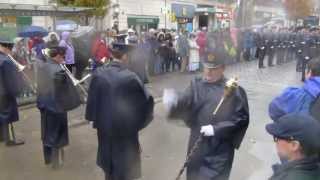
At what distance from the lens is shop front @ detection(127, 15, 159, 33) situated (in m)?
33.4

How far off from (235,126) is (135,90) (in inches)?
40.3

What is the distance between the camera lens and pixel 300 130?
2.29 metres

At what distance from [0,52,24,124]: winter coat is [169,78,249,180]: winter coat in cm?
337

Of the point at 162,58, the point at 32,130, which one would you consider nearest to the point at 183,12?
the point at 162,58

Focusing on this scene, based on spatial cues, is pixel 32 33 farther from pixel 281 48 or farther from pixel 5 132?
pixel 281 48

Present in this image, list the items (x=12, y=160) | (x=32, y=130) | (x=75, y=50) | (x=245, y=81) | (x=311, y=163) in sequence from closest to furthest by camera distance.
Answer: (x=311, y=163) < (x=12, y=160) < (x=32, y=130) < (x=75, y=50) < (x=245, y=81)

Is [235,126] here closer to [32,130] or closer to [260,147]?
[260,147]

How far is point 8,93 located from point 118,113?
2.96 m

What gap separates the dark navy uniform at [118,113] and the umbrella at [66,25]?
9.88 m

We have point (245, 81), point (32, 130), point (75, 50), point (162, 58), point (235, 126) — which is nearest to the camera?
point (235, 126)

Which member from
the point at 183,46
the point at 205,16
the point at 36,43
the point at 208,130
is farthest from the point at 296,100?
the point at 205,16

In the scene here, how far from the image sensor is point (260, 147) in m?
7.23

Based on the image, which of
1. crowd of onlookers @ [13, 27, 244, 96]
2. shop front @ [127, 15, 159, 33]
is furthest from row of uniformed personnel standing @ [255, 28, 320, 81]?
shop front @ [127, 15, 159, 33]

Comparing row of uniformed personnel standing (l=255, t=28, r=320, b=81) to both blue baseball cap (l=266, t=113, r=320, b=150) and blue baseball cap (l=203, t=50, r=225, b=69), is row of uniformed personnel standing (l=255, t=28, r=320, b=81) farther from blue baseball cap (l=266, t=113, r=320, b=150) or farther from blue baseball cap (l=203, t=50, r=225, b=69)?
blue baseball cap (l=266, t=113, r=320, b=150)
